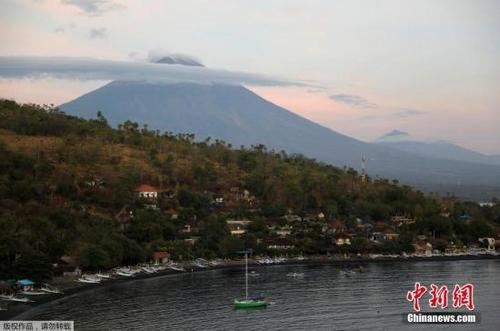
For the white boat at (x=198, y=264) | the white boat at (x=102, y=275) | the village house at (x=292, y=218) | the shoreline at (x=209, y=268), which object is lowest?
the shoreline at (x=209, y=268)

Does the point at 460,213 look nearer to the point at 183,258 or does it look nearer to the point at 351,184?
the point at 351,184

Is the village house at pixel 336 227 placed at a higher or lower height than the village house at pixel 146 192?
lower

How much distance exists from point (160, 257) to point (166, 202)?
5.27 metres

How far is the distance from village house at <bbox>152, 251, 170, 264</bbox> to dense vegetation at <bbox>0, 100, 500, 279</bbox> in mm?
284

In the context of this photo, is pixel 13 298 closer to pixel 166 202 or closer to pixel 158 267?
pixel 158 267

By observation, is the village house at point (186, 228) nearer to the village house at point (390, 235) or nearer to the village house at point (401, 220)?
the village house at point (390, 235)

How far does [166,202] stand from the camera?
30000mm

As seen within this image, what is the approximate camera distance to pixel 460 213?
3481cm

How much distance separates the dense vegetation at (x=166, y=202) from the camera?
2317 cm

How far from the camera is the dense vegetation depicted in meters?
23.2

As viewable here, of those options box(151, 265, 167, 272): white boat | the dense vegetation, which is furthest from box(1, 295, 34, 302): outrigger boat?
box(151, 265, 167, 272): white boat

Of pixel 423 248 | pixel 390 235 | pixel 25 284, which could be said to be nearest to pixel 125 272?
pixel 25 284

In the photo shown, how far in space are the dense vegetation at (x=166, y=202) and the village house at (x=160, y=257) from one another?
28 cm

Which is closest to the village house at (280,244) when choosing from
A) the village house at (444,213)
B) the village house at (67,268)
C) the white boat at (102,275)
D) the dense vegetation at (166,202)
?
the dense vegetation at (166,202)
